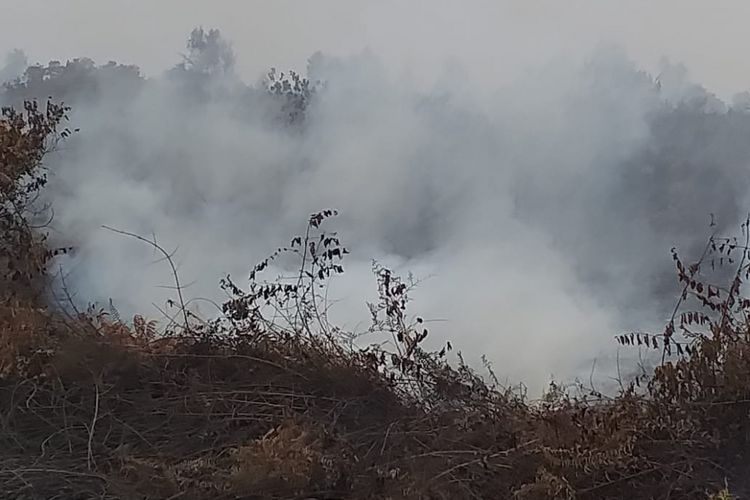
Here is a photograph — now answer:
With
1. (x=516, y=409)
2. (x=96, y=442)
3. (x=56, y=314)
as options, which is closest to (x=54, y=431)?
(x=96, y=442)

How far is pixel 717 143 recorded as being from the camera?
7.28m

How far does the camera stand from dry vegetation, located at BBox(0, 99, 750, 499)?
3.18 metres

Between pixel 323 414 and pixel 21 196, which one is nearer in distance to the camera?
pixel 323 414

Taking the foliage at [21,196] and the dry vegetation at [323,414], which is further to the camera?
the foliage at [21,196]

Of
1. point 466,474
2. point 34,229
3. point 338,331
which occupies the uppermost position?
point 34,229

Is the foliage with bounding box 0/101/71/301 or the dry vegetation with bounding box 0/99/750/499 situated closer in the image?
the dry vegetation with bounding box 0/99/750/499

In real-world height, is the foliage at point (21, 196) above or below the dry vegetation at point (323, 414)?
above

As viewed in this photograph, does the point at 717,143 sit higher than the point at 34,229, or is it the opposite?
the point at 717,143

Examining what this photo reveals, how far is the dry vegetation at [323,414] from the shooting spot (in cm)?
318

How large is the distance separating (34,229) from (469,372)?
2.49m

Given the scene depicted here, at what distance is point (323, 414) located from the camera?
12.2ft

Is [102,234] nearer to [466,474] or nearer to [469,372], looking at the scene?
[469,372]

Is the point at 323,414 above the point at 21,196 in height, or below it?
below

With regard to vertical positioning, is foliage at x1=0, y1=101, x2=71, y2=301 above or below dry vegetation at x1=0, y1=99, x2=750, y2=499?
above
